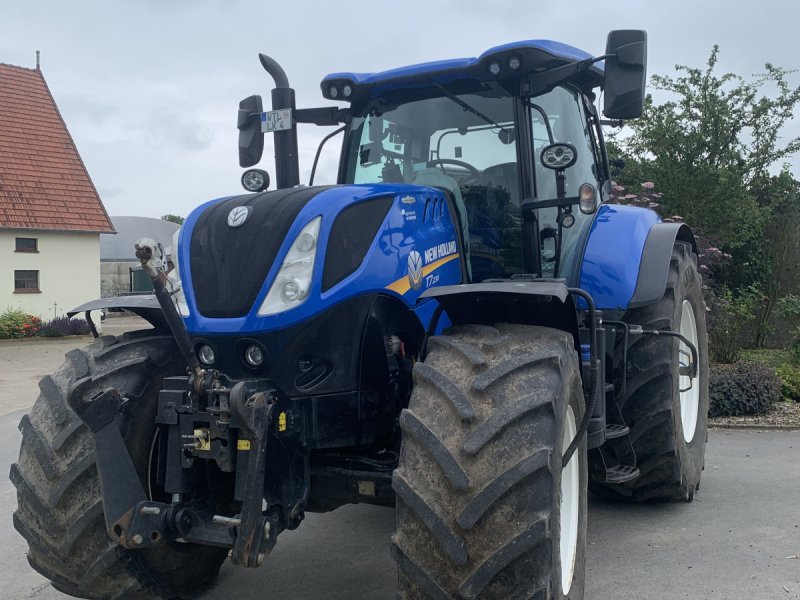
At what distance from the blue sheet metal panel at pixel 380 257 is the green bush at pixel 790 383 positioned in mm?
6514

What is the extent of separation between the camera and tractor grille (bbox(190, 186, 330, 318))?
3254 millimetres

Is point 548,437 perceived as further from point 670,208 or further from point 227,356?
point 670,208

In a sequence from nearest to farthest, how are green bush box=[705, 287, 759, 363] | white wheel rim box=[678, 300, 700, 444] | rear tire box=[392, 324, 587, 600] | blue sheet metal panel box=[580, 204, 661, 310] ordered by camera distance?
rear tire box=[392, 324, 587, 600] → blue sheet metal panel box=[580, 204, 661, 310] → white wheel rim box=[678, 300, 700, 444] → green bush box=[705, 287, 759, 363]

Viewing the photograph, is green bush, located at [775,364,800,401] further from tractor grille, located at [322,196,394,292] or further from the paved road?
tractor grille, located at [322,196,394,292]

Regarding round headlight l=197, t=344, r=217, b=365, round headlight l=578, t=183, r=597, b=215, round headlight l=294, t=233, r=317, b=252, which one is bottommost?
round headlight l=197, t=344, r=217, b=365

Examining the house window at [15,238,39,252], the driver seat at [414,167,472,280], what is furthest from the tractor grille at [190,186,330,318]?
the house window at [15,238,39,252]

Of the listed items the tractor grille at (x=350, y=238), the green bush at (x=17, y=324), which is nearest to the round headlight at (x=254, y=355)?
the tractor grille at (x=350, y=238)

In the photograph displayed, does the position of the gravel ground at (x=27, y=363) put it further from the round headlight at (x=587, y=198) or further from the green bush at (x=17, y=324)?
the round headlight at (x=587, y=198)

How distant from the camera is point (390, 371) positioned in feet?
11.8

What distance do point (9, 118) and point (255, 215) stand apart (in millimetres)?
23825

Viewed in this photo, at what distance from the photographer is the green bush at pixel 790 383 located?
8969 millimetres

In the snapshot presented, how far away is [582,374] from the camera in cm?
376

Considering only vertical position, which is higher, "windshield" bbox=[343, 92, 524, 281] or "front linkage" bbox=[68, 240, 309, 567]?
"windshield" bbox=[343, 92, 524, 281]

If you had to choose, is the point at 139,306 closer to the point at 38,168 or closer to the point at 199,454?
the point at 199,454
